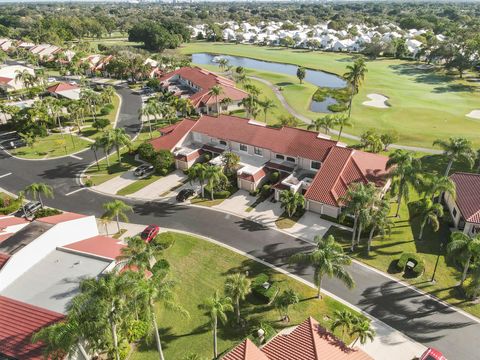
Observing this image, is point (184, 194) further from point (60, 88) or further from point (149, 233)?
point (60, 88)

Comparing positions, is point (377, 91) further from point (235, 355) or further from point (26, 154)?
point (235, 355)

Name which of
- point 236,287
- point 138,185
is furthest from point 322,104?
point 236,287

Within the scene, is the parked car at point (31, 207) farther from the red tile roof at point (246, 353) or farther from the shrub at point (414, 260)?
the shrub at point (414, 260)

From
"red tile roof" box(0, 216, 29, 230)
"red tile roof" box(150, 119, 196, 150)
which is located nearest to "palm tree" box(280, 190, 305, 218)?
"red tile roof" box(150, 119, 196, 150)

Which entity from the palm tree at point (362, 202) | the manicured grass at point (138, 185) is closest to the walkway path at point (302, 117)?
Answer: the palm tree at point (362, 202)

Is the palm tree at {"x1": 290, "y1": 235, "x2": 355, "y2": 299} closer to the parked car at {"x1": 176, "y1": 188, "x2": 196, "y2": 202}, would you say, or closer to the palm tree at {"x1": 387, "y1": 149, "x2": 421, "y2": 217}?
the palm tree at {"x1": 387, "y1": 149, "x2": 421, "y2": 217}

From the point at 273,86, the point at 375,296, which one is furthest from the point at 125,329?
the point at 273,86

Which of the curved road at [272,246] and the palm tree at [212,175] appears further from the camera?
the palm tree at [212,175]
